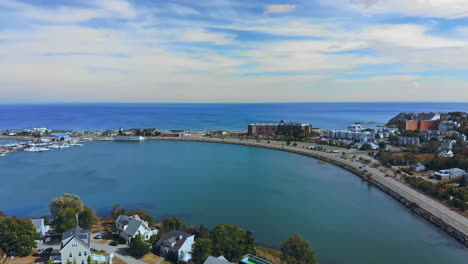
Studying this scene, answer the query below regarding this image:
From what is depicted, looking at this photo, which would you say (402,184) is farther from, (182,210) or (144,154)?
(144,154)

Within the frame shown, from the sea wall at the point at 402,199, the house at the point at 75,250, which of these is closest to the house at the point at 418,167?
the sea wall at the point at 402,199

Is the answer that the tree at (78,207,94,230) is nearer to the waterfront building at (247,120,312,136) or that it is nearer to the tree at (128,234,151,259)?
the tree at (128,234,151,259)

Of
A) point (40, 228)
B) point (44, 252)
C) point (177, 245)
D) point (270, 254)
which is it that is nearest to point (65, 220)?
point (40, 228)

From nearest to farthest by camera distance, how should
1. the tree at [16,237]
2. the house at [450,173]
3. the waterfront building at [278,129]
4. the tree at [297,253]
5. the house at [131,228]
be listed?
1. the tree at [297,253]
2. the tree at [16,237]
3. the house at [131,228]
4. the house at [450,173]
5. the waterfront building at [278,129]

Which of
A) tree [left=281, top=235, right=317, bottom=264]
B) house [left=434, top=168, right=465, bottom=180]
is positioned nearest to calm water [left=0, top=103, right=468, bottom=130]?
house [left=434, top=168, right=465, bottom=180]

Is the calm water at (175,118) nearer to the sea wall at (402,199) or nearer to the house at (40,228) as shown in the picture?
the sea wall at (402,199)
